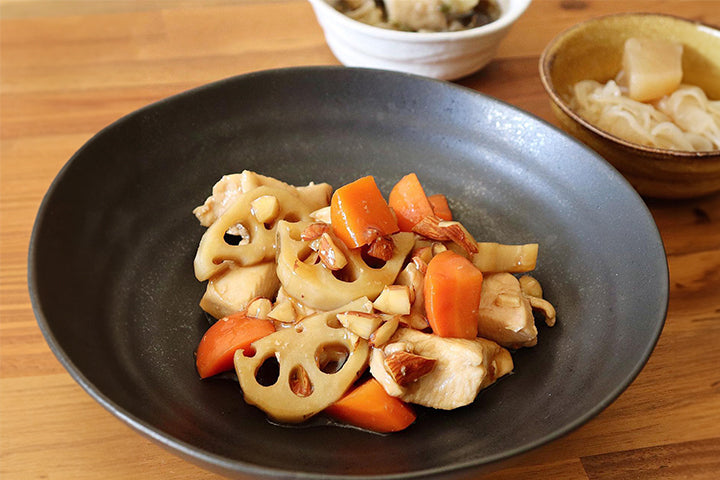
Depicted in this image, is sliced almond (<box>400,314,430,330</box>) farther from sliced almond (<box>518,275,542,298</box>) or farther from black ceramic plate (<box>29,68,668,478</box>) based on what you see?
sliced almond (<box>518,275,542,298</box>)

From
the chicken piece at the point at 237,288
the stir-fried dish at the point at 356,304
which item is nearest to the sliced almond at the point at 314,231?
the stir-fried dish at the point at 356,304

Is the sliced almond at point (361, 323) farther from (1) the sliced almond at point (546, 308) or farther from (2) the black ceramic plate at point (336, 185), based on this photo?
(1) the sliced almond at point (546, 308)

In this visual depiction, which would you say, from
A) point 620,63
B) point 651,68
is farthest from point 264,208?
point 620,63

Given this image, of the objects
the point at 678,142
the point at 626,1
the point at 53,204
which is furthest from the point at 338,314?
the point at 626,1

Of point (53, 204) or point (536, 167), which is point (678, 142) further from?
point (53, 204)

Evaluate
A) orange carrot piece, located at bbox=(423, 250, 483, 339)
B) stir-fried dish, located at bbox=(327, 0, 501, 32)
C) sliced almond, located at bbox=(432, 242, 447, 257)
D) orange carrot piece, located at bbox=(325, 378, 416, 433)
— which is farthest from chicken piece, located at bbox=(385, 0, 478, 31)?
orange carrot piece, located at bbox=(325, 378, 416, 433)
